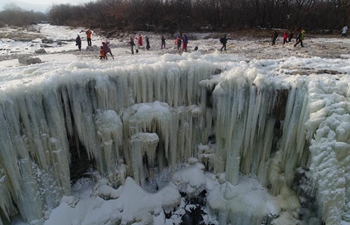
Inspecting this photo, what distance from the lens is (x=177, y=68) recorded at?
30.5 ft

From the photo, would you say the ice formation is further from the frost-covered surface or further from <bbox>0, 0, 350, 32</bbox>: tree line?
<bbox>0, 0, 350, 32</bbox>: tree line

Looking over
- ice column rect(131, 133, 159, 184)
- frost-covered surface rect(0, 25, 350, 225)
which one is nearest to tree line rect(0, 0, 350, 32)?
frost-covered surface rect(0, 25, 350, 225)

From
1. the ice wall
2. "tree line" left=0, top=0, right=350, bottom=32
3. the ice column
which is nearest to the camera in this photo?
the ice wall

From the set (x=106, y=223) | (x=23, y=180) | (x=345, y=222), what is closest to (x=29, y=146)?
(x=23, y=180)

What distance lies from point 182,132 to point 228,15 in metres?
25.1

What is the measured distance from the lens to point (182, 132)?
970 centimetres

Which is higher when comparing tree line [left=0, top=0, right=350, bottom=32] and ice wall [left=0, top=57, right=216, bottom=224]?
tree line [left=0, top=0, right=350, bottom=32]

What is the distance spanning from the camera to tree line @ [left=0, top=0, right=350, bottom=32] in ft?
83.8

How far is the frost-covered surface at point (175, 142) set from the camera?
7.30 metres

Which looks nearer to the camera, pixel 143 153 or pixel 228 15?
pixel 143 153

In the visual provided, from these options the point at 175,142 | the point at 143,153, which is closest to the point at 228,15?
the point at 175,142

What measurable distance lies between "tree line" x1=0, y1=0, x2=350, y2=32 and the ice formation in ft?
60.4

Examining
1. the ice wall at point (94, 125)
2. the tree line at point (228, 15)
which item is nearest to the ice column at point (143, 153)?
the ice wall at point (94, 125)

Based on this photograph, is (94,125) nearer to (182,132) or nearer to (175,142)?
(175,142)
